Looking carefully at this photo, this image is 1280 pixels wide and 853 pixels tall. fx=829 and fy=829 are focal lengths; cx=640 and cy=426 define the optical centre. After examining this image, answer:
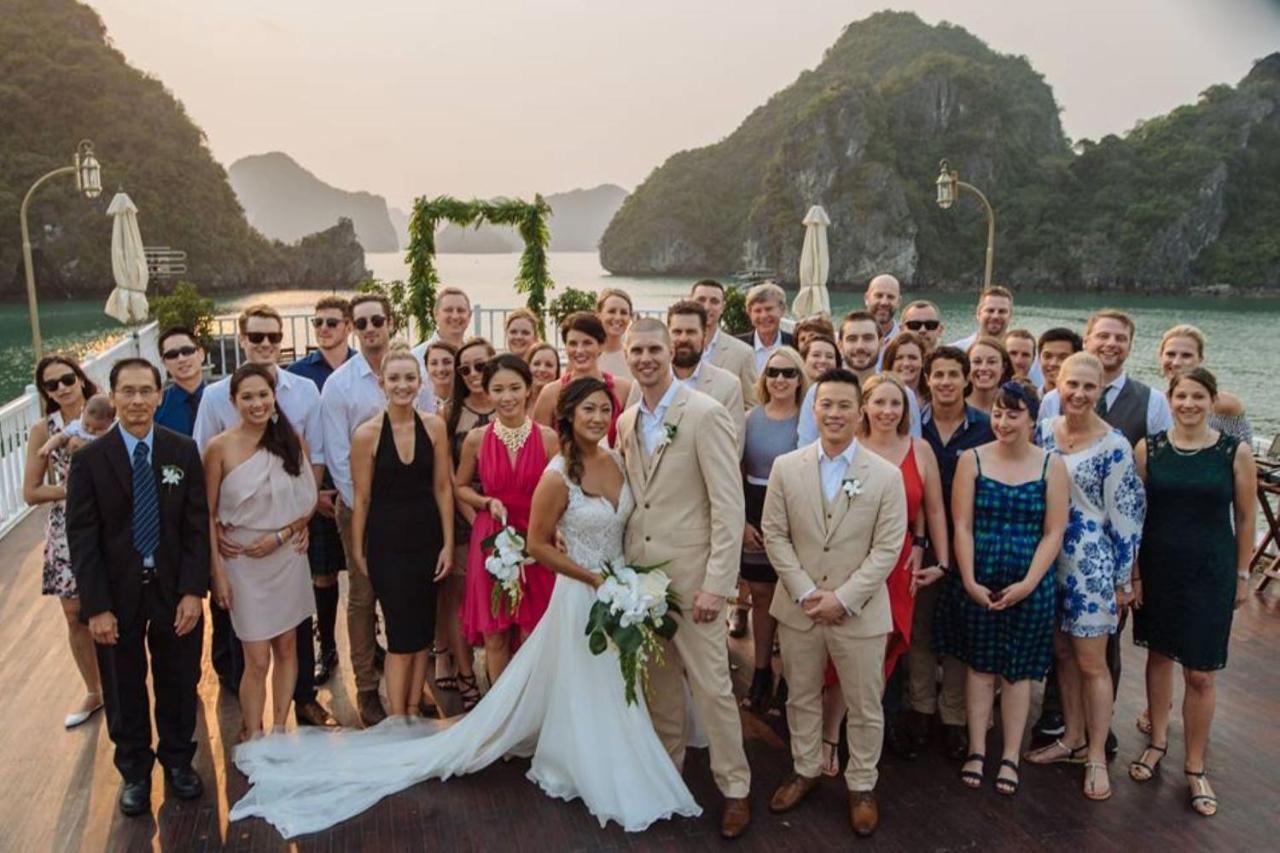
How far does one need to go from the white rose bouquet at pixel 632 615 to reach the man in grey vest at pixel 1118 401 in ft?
6.80

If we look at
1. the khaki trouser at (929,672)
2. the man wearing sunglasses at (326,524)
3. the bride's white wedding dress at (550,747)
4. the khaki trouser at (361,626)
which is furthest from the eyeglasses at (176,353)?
the khaki trouser at (929,672)

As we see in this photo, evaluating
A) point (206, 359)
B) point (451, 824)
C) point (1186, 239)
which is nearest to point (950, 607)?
point (451, 824)

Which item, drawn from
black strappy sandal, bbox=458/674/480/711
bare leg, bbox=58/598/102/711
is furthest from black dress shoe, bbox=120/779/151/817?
black strappy sandal, bbox=458/674/480/711

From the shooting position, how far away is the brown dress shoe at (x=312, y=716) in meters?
4.05

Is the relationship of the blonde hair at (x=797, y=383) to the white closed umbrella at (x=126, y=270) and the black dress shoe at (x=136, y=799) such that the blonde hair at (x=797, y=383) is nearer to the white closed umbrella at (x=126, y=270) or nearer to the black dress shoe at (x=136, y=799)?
the black dress shoe at (x=136, y=799)

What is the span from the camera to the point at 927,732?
400 centimetres

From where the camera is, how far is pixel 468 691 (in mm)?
4234

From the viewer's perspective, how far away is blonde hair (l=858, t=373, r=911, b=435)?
3609 millimetres

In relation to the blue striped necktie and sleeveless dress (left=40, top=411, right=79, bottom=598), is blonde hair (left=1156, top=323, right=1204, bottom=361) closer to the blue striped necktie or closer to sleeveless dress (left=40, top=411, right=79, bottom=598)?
the blue striped necktie

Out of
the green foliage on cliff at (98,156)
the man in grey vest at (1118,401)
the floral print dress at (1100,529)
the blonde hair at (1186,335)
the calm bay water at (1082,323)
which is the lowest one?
the calm bay water at (1082,323)

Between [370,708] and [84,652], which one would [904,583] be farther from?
[84,652]

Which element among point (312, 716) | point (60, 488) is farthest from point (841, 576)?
point (60, 488)

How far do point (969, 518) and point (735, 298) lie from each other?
777 cm

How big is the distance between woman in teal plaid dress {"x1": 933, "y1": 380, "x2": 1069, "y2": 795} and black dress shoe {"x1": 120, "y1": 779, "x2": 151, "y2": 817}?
11.2 feet
